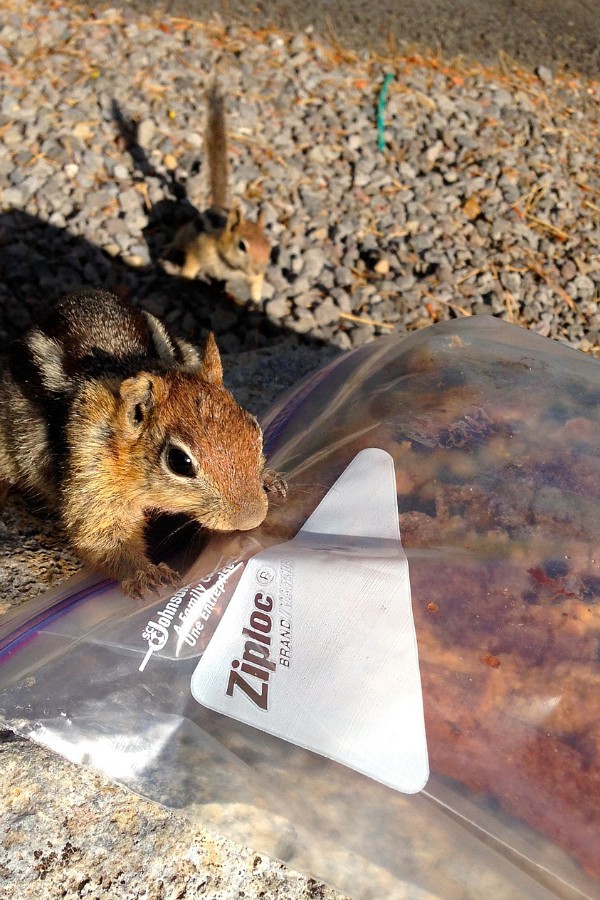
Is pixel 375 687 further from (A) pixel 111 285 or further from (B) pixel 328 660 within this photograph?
(A) pixel 111 285

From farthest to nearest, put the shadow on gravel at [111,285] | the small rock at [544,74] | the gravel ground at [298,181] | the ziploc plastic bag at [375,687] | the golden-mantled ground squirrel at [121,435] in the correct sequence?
the small rock at [544,74] → the gravel ground at [298,181] → the shadow on gravel at [111,285] → the golden-mantled ground squirrel at [121,435] → the ziploc plastic bag at [375,687]

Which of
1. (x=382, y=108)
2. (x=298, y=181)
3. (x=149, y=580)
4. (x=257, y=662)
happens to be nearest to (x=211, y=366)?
(x=149, y=580)

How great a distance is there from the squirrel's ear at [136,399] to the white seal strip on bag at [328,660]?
1.83ft

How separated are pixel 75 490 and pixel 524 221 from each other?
3340mm

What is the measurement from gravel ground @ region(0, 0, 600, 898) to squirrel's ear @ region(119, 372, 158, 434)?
1.08 m

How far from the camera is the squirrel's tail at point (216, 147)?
4117 mm

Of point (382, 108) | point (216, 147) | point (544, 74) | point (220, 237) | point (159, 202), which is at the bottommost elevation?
point (159, 202)

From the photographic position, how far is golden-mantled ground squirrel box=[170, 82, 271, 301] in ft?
12.6

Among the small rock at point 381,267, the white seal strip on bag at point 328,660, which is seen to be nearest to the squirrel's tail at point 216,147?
the small rock at point 381,267

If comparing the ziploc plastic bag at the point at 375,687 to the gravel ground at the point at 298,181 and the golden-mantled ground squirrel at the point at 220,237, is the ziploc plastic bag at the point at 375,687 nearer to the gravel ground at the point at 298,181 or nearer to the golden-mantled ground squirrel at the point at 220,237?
the gravel ground at the point at 298,181

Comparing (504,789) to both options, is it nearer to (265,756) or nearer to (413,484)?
(265,756)

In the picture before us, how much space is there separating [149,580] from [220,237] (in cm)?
238

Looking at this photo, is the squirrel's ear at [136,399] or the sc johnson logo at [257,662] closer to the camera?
the sc johnson logo at [257,662]

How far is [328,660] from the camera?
5.16ft
